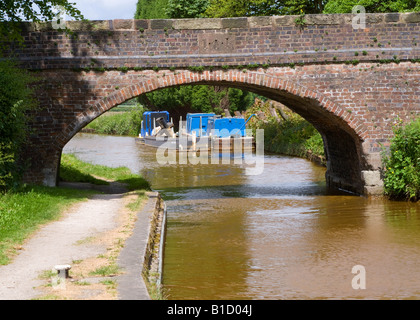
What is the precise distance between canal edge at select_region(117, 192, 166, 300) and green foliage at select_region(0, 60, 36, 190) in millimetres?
2694

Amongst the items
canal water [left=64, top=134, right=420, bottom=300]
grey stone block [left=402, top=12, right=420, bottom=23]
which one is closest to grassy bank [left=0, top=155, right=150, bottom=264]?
canal water [left=64, top=134, right=420, bottom=300]

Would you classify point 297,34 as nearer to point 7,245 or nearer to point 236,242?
point 236,242

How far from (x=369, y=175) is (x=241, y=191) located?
3868 millimetres

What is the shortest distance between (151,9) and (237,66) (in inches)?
1377

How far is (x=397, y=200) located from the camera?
583 inches

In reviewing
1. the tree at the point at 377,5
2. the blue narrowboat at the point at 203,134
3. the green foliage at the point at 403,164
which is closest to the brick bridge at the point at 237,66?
the green foliage at the point at 403,164

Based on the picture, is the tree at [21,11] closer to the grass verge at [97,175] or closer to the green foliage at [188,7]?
the grass verge at [97,175]

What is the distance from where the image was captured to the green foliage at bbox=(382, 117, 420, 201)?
46.0ft

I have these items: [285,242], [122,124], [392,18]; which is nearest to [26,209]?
[285,242]

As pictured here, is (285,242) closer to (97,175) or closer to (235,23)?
(235,23)

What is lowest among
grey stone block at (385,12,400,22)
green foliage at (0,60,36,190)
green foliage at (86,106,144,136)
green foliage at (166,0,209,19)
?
green foliage at (86,106,144,136)

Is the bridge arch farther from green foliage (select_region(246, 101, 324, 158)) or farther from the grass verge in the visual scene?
green foliage (select_region(246, 101, 324, 158))

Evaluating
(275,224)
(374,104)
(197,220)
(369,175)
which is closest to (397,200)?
(369,175)

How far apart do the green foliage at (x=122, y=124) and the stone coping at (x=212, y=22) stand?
31.5m
